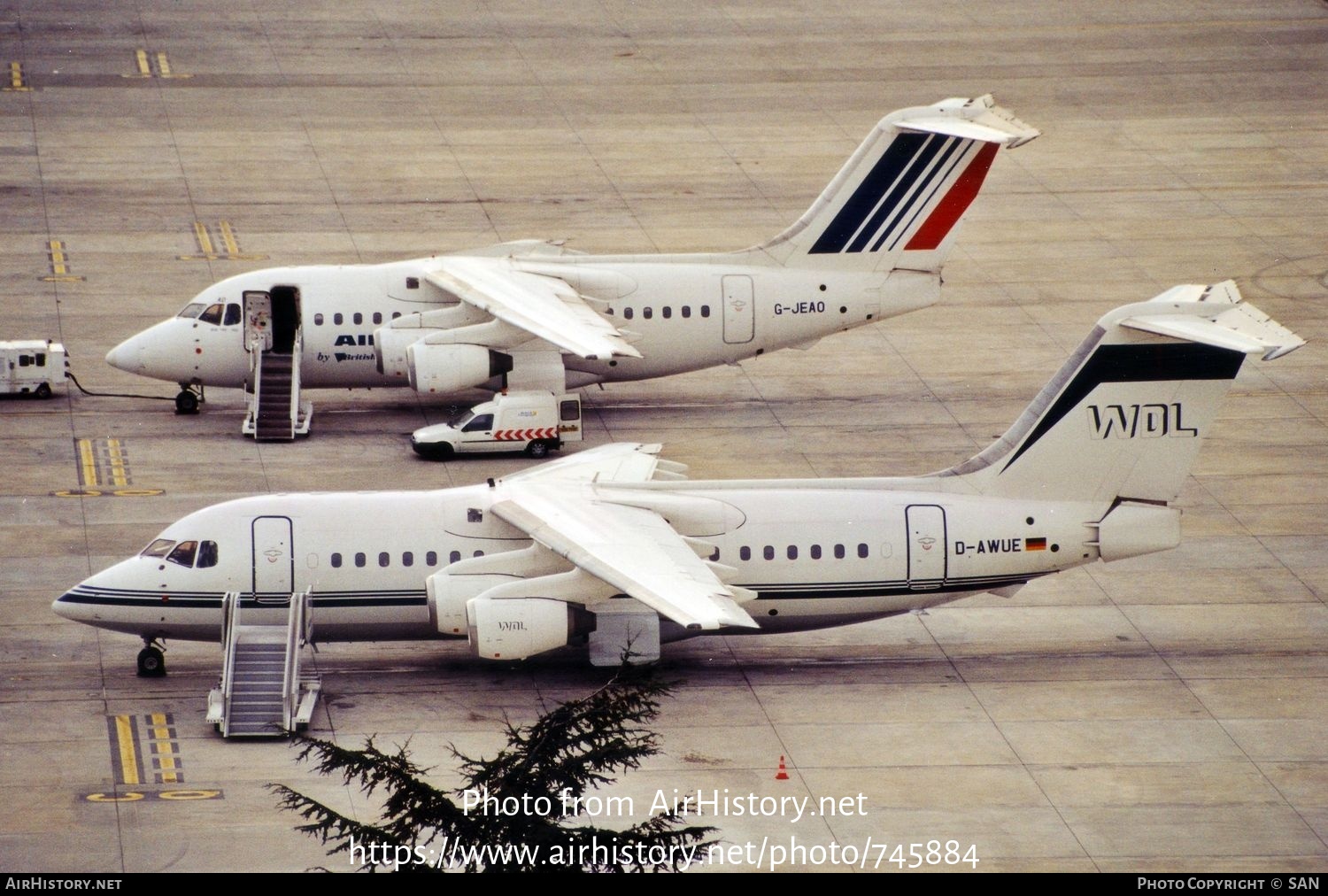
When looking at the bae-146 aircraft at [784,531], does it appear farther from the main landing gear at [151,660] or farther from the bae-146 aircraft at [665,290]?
the bae-146 aircraft at [665,290]

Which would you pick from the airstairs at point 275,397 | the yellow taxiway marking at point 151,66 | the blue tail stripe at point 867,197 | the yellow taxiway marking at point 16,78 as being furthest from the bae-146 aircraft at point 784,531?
the yellow taxiway marking at point 151,66

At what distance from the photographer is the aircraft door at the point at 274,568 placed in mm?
34250

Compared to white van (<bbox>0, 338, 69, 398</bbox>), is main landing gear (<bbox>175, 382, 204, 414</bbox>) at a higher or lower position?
lower

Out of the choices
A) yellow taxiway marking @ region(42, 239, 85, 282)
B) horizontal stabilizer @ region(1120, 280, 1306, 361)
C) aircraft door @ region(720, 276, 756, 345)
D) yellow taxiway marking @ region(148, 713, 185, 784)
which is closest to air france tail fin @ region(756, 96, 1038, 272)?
aircraft door @ region(720, 276, 756, 345)

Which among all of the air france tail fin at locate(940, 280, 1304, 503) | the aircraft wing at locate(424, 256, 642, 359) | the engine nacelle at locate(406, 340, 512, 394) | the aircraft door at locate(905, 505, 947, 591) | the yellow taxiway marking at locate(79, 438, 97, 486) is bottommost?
the yellow taxiway marking at locate(79, 438, 97, 486)

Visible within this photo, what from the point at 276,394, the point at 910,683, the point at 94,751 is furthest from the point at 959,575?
the point at 276,394

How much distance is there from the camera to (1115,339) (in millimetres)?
34375

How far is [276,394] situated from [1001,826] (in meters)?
21.6

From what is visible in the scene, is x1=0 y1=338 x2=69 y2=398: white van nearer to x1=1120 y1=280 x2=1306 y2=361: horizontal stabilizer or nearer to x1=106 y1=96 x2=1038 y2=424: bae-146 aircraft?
x1=106 y1=96 x2=1038 y2=424: bae-146 aircraft

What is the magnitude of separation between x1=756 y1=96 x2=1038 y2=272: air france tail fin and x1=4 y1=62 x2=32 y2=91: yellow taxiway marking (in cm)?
3306

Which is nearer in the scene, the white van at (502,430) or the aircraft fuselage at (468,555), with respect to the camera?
the aircraft fuselage at (468,555)

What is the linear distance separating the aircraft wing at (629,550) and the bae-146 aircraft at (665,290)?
11.9 m

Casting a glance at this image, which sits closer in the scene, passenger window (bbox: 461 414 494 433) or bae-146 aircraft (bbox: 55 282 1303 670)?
bae-146 aircraft (bbox: 55 282 1303 670)

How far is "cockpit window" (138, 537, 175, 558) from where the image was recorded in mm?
34500
